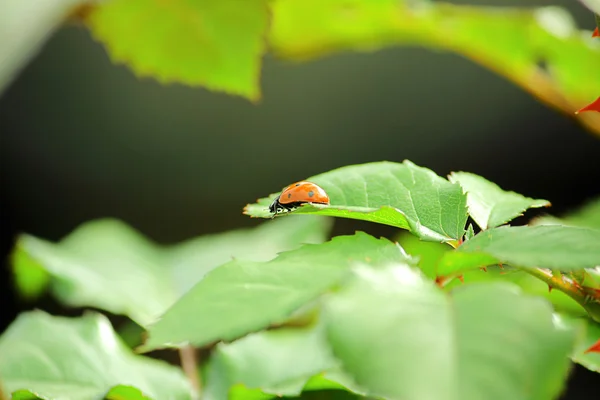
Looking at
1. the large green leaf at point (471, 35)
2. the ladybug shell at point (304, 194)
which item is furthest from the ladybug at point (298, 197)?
the large green leaf at point (471, 35)

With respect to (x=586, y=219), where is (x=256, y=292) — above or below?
above

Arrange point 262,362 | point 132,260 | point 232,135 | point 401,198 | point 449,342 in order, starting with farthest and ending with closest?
point 232,135 → point 132,260 → point 262,362 → point 401,198 → point 449,342

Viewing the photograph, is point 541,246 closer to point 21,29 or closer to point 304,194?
point 304,194

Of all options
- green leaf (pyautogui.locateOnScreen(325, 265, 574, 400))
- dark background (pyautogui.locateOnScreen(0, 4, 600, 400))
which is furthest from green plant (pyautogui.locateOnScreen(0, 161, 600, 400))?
dark background (pyautogui.locateOnScreen(0, 4, 600, 400))

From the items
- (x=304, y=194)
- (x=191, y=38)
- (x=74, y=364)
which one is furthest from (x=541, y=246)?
(x=191, y=38)

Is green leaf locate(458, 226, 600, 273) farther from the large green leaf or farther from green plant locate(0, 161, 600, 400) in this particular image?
the large green leaf

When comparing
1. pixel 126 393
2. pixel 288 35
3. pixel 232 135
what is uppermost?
pixel 288 35
